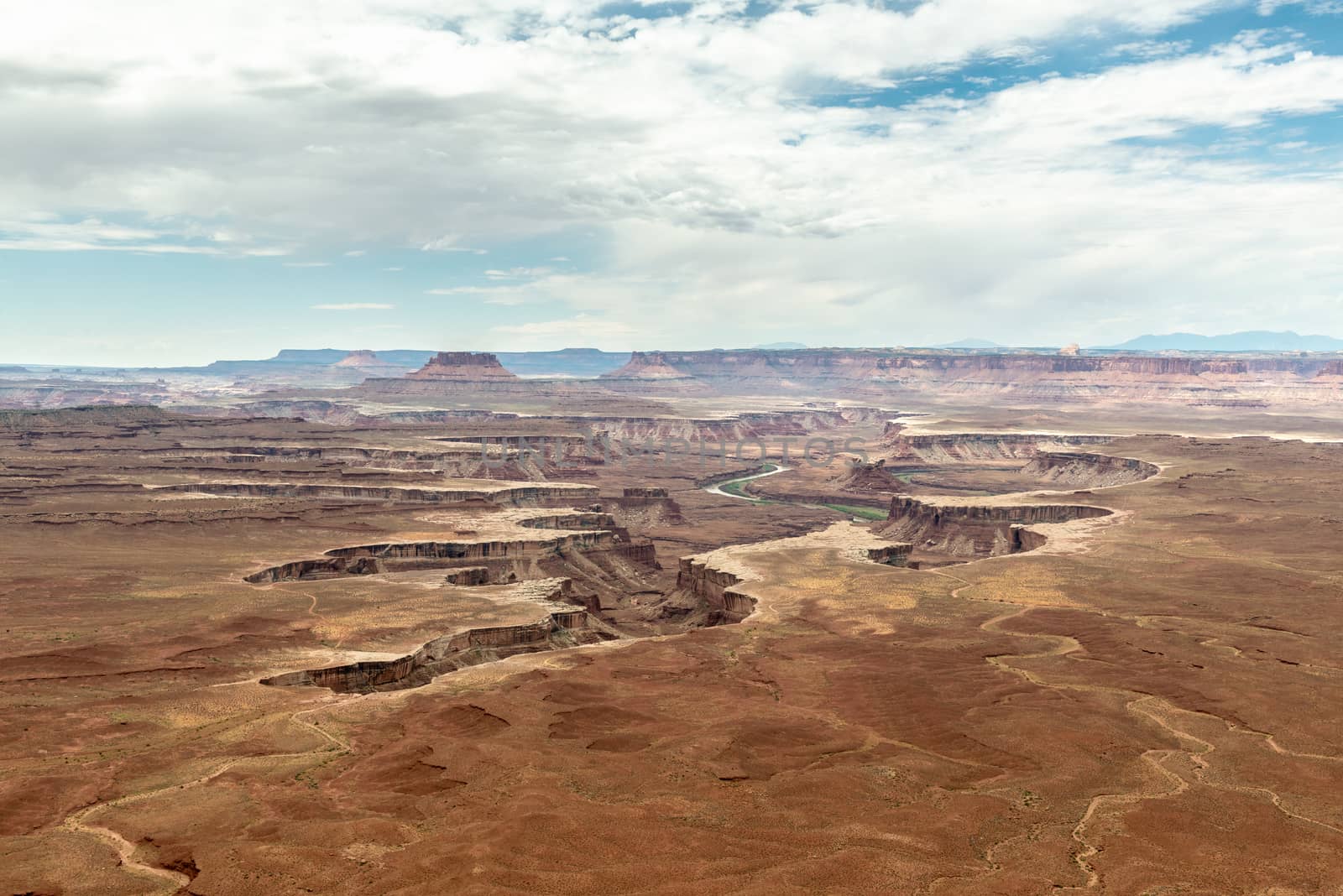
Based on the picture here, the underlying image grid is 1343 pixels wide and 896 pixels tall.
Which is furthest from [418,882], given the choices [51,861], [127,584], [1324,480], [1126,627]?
[1324,480]

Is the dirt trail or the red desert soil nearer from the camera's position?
the dirt trail

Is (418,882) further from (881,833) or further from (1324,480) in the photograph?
(1324,480)

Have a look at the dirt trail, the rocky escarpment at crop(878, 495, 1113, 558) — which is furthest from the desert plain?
the rocky escarpment at crop(878, 495, 1113, 558)

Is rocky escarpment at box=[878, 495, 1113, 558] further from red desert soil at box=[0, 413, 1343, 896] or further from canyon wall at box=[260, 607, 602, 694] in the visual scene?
canyon wall at box=[260, 607, 602, 694]

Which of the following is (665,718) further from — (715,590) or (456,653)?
(715,590)

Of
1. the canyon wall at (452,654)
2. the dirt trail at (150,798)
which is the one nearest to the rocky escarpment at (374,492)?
the canyon wall at (452,654)

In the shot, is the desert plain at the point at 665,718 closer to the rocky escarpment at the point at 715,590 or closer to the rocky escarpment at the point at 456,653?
the rocky escarpment at the point at 456,653
